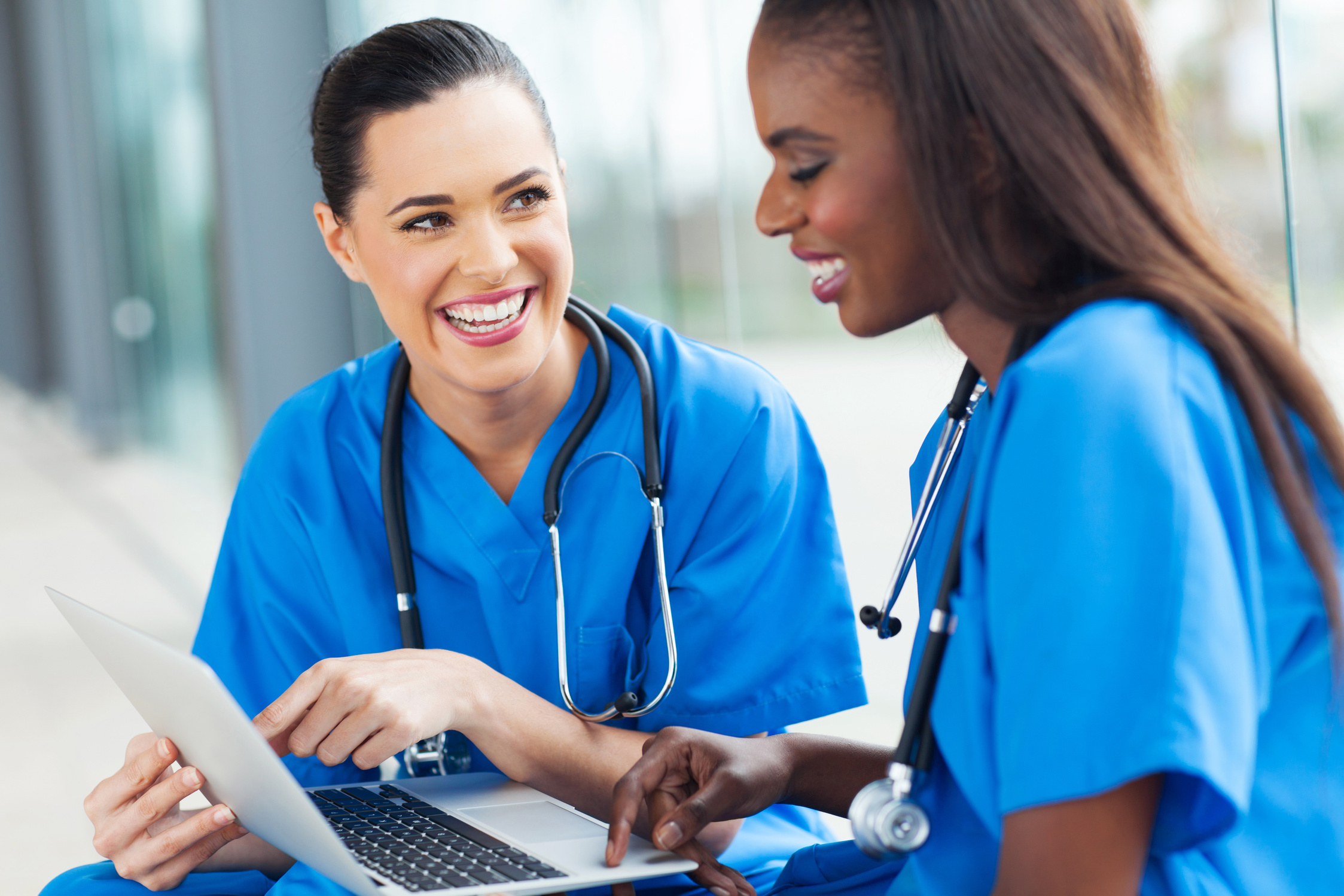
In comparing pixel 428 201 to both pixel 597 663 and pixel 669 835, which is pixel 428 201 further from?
pixel 669 835

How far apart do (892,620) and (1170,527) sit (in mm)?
385

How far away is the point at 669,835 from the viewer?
0.91m

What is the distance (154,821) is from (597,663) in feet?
1.38

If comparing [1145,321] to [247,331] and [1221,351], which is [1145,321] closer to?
[1221,351]

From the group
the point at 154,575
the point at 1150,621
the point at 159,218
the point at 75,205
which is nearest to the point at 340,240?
the point at 1150,621

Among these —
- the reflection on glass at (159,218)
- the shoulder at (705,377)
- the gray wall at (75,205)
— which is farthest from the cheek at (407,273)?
the gray wall at (75,205)

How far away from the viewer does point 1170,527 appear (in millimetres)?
615

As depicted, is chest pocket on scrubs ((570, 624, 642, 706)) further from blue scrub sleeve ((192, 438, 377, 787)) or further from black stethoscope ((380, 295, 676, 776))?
blue scrub sleeve ((192, 438, 377, 787))

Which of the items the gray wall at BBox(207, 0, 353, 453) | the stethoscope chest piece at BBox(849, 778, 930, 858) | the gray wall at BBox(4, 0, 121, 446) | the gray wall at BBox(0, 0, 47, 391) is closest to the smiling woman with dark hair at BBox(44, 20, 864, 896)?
the stethoscope chest piece at BBox(849, 778, 930, 858)

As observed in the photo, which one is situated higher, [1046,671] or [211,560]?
[1046,671]

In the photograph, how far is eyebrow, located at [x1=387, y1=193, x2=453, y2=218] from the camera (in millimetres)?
1197

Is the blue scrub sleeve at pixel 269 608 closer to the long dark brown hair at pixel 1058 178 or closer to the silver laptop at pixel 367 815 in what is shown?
the silver laptop at pixel 367 815

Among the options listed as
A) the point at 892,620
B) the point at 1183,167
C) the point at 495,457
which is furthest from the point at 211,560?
the point at 1183,167

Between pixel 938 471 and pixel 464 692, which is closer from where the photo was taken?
pixel 938 471
